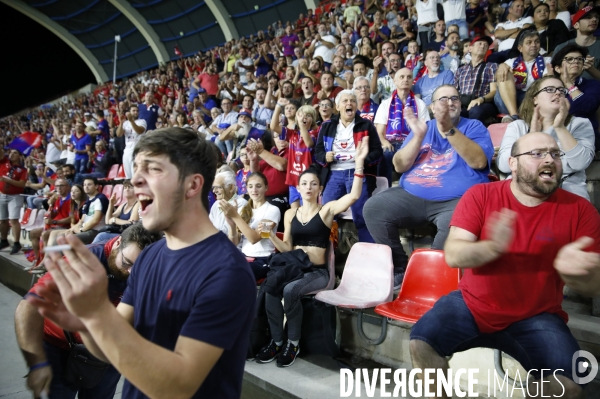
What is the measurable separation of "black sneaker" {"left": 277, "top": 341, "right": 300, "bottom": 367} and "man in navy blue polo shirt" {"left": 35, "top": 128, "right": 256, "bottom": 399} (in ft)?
5.70

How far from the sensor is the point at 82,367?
189 centimetres

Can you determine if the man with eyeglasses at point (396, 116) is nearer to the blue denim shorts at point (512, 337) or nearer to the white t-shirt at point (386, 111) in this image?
the white t-shirt at point (386, 111)

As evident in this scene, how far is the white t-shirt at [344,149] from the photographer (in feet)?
12.6

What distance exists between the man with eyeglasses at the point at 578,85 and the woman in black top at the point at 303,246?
1.66 m

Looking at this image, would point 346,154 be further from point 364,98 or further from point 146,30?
point 146,30

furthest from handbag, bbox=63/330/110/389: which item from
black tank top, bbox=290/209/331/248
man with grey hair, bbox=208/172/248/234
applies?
man with grey hair, bbox=208/172/248/234

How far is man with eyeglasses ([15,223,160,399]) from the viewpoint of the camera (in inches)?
62.9

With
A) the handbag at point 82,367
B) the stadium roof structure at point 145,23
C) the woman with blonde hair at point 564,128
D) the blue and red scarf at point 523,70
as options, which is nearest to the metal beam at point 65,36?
the stadium roof structure at point 145,23

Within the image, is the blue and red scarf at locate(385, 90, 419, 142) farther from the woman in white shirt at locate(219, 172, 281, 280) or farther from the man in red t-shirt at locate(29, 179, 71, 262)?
the man in red t-shirt at locate(29, 179, 71, 262)

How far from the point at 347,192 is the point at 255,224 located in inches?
33.5

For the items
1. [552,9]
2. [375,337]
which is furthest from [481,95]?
[375,337]

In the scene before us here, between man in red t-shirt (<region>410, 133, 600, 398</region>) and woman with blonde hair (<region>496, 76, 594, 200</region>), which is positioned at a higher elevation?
woman with blonde hair (<region>496, 76, 594, 200</region>)

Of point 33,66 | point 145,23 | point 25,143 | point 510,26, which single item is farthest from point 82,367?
point 33,66

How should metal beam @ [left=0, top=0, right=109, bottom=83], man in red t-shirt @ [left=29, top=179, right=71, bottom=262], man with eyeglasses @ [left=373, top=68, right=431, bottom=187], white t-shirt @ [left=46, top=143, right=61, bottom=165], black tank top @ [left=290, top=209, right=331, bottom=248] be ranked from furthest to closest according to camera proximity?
metal beam @ [left=0, top=0, right=109, bottom=83] < white t-shirt @ [left=46, top=143, right=61, bottom=165] < man in red t-shirt @ [left=29, top=179, right=71, bottom=262] < man with eyeglasses @ [left=373, top=68, right=431, bottom=187] < black tank top @ [left=290, top=209, right=331, bottom=248]
